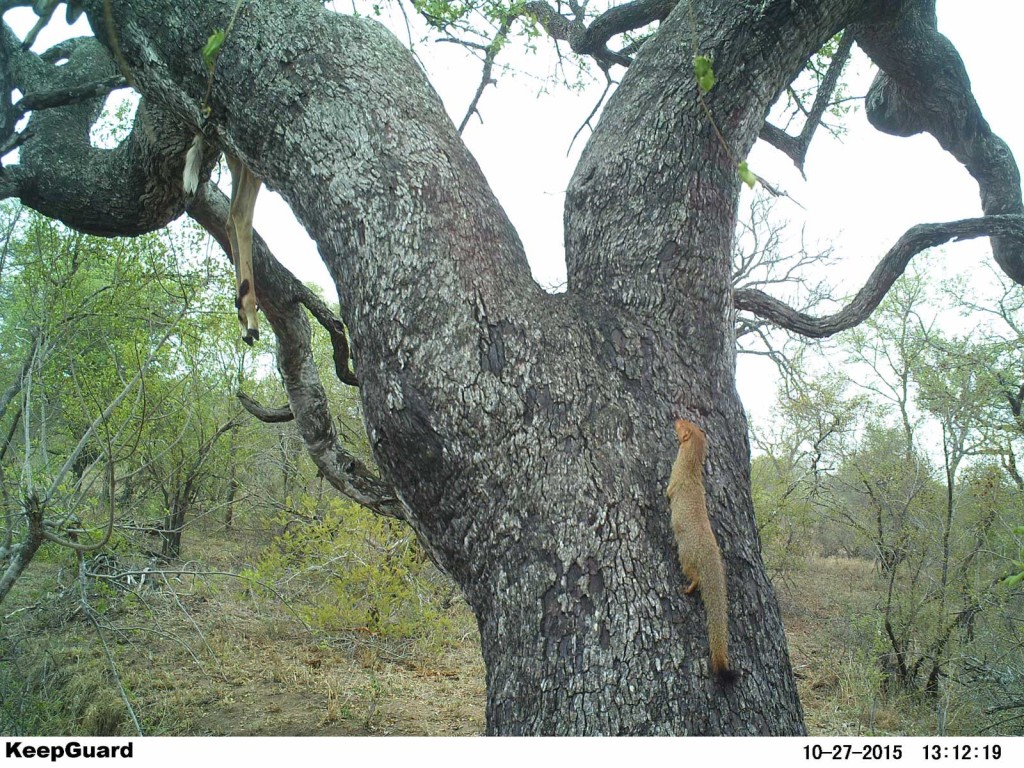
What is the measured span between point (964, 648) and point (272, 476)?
8691 millimetres

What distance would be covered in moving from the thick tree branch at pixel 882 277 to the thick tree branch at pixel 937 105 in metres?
0.20

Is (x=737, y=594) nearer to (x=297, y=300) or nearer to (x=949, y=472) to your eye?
(x=297, y=300)

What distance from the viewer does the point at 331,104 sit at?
179 centimetres

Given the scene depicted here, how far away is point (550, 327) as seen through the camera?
1.71 metres

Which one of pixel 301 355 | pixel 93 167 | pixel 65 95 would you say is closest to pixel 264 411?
pixel 301 355

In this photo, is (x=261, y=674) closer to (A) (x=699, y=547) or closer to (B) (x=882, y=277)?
(A) (x=699, y=547)

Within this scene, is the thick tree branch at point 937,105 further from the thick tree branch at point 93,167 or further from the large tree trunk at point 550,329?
the thick tree branch at point 93,167

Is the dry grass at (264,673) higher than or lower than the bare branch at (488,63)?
lower

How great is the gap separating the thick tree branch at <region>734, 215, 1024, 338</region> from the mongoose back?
197cm

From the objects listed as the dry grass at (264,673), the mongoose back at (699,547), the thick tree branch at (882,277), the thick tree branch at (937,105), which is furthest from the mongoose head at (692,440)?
the dry grass at (264,673)

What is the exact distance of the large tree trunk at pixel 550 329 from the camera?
1.42 meters

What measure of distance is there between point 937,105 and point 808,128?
26.1 inches

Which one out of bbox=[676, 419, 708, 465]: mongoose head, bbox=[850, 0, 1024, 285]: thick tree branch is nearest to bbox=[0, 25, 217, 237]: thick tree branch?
bbox=[676, 419, 708, 465]: mongoose head
